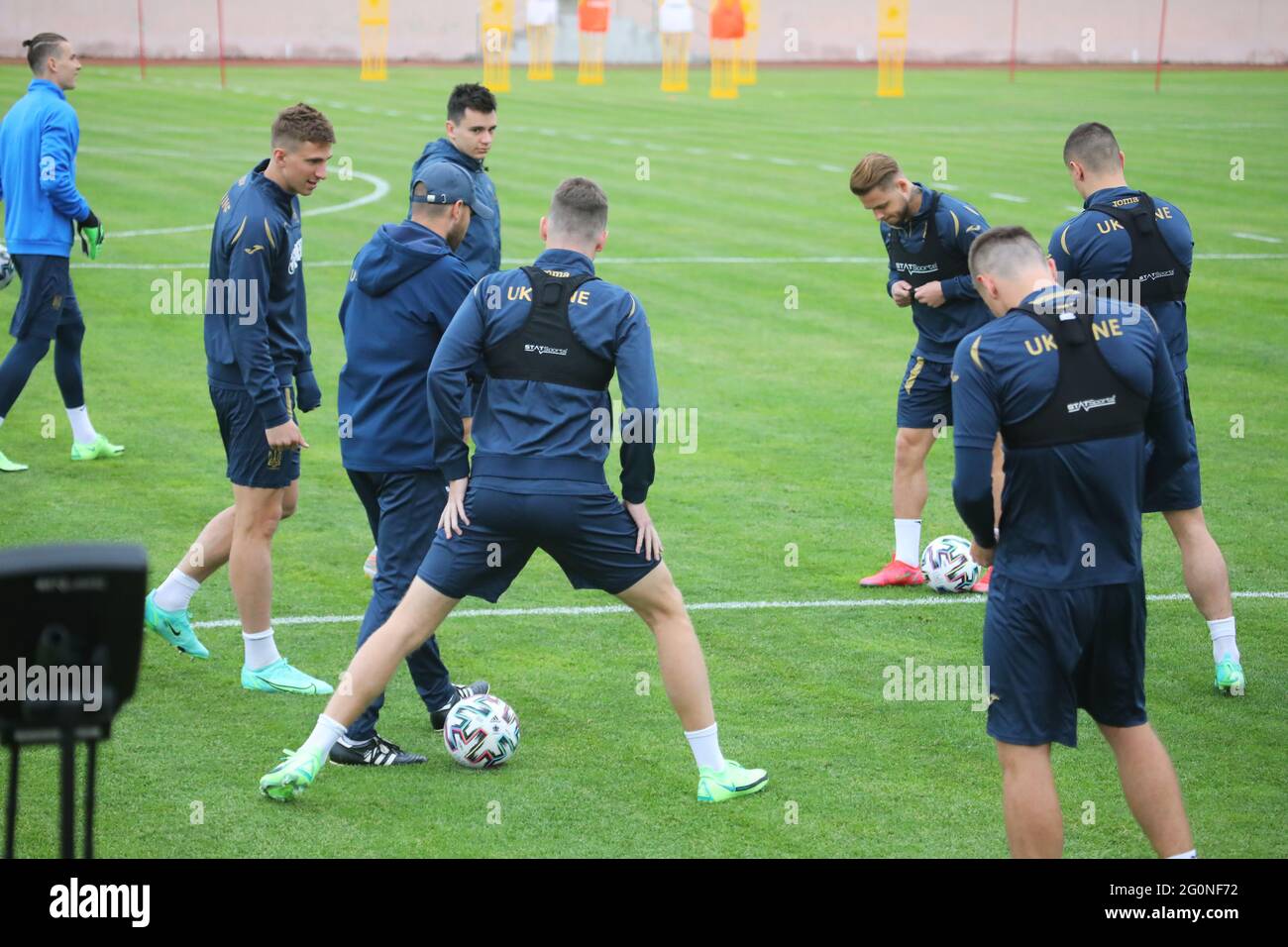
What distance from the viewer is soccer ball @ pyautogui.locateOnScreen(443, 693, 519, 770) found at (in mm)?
6863

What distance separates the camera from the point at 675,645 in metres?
6.48

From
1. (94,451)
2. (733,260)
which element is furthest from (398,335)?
(733,260)

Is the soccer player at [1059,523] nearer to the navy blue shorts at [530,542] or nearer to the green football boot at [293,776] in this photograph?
the navy blue shorts at [530,542]

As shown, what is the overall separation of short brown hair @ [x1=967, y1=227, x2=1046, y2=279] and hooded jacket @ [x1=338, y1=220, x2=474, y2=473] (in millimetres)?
2390

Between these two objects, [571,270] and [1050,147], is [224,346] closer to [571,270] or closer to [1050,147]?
[571,270]

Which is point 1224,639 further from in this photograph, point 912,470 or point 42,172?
point 42,172

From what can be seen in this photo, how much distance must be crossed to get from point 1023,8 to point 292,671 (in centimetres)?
5164

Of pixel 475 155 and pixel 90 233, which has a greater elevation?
pixel 475 155

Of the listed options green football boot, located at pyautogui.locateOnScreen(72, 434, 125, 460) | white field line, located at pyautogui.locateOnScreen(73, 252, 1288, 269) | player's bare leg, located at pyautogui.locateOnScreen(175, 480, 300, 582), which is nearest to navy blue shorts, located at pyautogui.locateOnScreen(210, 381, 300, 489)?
player's bare leg, located at pyautogui.locateOnScreen(175, 480, 300, 582)

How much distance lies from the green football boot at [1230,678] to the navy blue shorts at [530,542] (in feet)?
10.4

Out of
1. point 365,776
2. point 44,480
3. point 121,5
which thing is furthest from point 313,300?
point 121,5

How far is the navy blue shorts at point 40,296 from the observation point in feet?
37.2

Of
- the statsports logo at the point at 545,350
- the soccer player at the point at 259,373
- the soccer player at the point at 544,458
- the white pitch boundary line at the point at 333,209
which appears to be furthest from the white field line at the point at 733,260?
the statsports logo at the point at 545,350

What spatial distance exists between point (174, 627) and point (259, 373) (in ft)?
5.15
